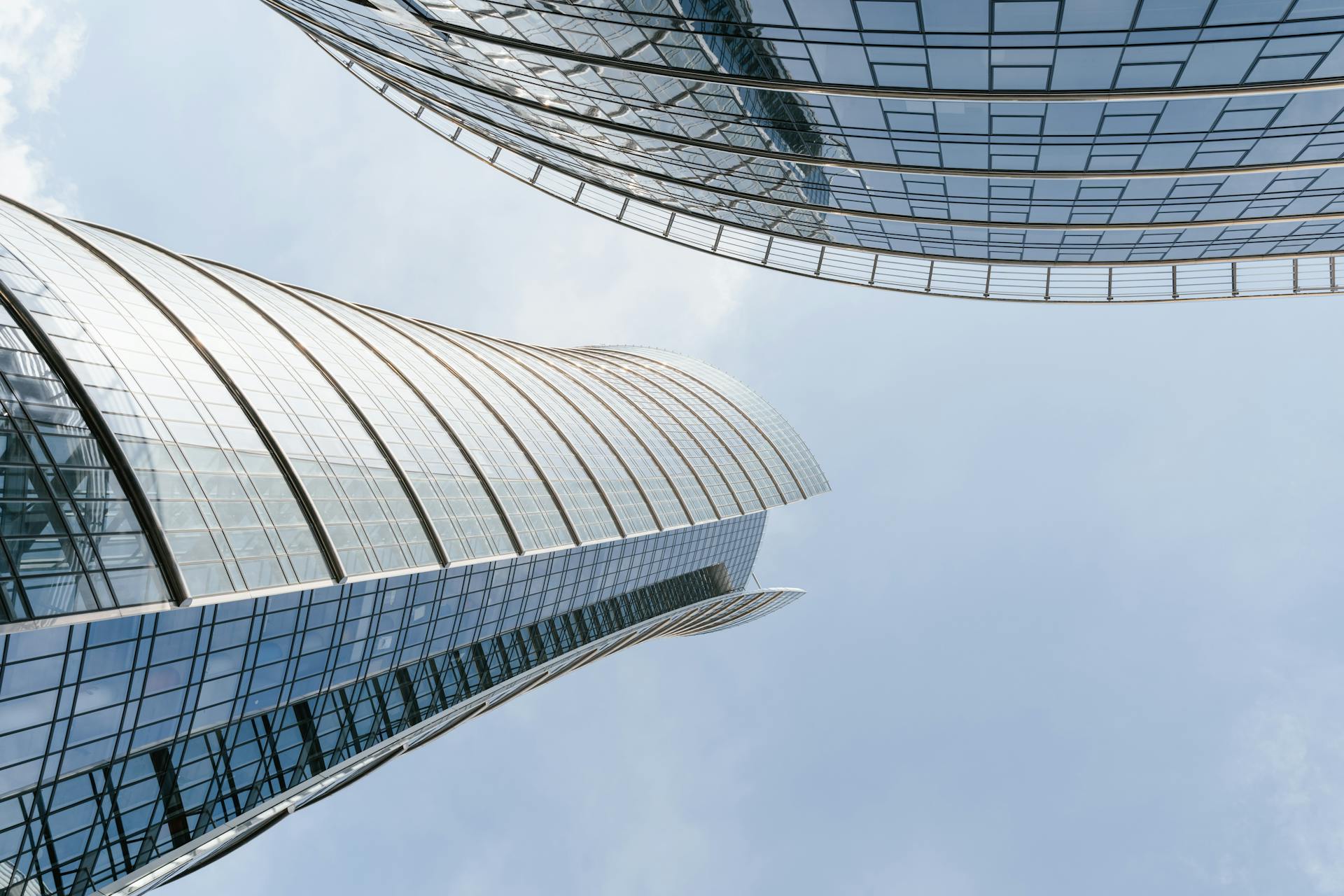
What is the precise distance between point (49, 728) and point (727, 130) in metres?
25.6

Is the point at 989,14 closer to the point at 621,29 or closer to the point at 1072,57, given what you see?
the point at 1072,57

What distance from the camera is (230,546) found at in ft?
69.5

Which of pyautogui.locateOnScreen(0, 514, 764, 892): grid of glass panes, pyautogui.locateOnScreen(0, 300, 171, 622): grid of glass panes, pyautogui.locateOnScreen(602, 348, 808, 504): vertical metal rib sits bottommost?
pyautogui.locateOnScreen(0, 514, 764, 892): grid of glass panes

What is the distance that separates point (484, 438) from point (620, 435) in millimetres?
17993

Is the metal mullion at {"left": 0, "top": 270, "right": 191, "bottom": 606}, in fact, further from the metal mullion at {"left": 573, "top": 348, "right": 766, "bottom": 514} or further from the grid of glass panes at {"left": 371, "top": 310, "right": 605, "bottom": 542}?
the metal mullion at {"left": 573, "top": 348, "right": 766, "bottom": 514}

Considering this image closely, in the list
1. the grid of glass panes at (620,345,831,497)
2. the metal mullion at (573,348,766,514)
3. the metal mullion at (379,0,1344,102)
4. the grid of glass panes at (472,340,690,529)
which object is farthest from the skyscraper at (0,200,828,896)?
the grid of glass panes at (620,345,831,497)

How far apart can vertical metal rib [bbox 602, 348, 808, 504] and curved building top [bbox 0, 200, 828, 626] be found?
1049 inches

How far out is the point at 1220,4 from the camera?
51.5 ft

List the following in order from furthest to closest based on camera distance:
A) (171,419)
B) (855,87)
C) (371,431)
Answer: (371,431), (171,419), (855,87)

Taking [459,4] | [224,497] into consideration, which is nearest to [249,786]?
[224,497]

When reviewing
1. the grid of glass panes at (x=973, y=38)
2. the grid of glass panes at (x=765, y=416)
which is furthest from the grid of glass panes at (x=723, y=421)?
the grid of glass panes at (x=973, y=38)

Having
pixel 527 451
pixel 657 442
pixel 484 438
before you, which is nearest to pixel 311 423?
pixel 484 438

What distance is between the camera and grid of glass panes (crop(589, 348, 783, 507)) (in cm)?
7338

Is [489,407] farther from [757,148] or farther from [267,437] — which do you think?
[757,148]
